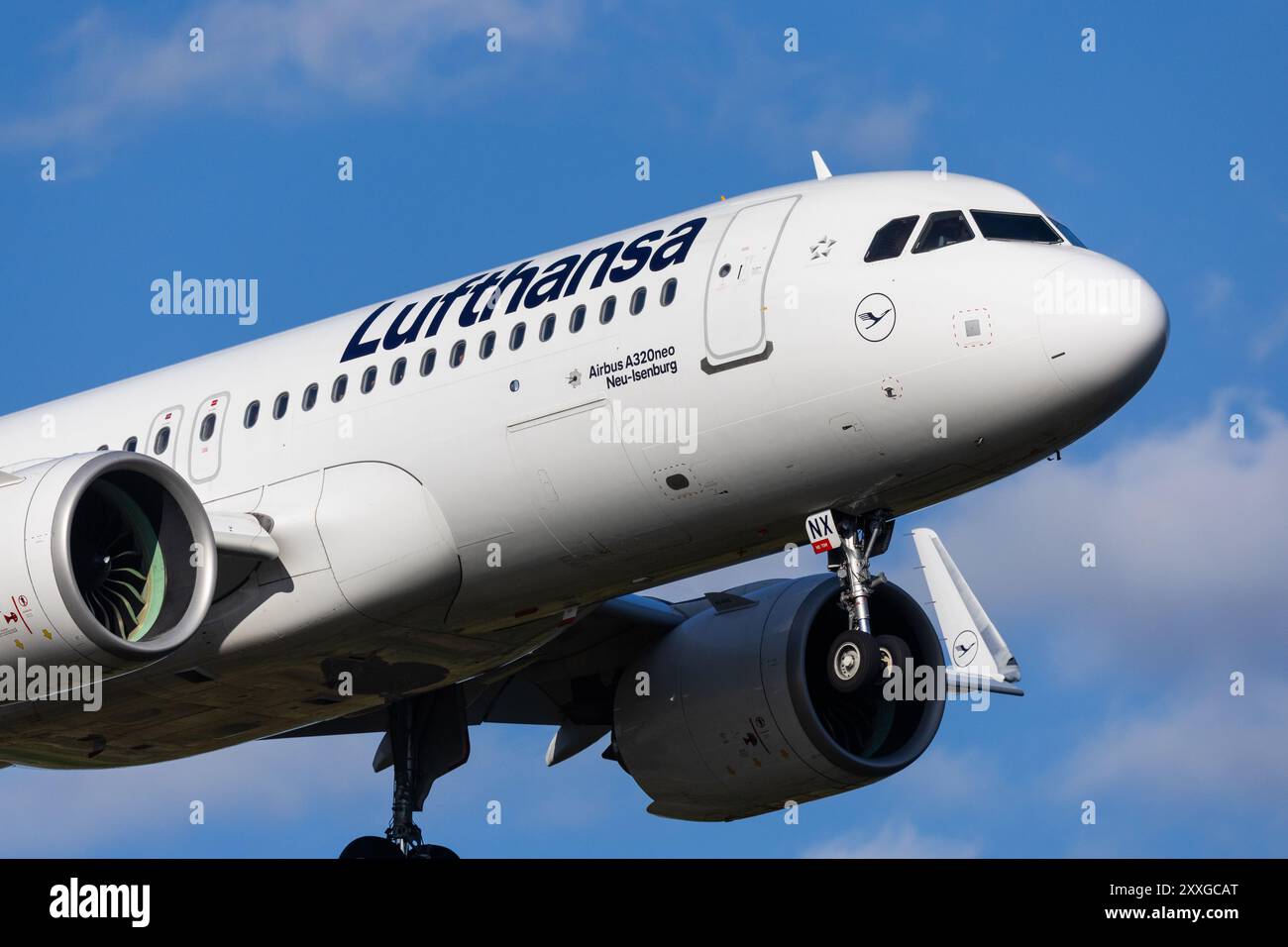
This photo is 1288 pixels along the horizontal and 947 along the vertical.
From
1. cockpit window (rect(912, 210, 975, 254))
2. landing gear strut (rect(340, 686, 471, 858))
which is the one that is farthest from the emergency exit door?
landing gear strut (rect(340, 686, 471, 858))

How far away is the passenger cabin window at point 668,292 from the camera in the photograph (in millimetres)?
24422

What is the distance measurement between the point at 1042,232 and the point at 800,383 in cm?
298

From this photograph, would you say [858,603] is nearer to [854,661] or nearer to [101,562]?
[854,661]

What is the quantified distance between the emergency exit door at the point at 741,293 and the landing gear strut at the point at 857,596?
203 cm

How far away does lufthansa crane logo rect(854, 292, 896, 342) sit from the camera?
76.1 ft

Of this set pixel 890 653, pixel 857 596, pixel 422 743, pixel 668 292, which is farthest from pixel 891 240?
pixel 422 743

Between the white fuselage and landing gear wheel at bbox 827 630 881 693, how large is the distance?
1.41m

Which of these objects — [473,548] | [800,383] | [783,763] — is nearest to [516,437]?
[473,548]

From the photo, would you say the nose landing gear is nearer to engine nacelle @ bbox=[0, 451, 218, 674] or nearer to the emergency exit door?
the emergency exit door

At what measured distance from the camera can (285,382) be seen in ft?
88.9

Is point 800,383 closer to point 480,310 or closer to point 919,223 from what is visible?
point 919,223

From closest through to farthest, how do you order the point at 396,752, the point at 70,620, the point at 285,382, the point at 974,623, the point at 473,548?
1. the point at 70,620
2. the point at 473,548
3. the point at 285,382
4. the point at 974,623
5. the point at 396,752

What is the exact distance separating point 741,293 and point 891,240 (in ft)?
5.33

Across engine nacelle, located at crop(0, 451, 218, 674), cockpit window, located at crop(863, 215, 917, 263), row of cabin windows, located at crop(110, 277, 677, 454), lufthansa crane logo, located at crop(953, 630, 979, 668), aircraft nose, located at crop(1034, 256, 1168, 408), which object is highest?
cockpit window, located at crop(863, 215, 917, 263)
